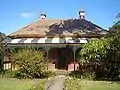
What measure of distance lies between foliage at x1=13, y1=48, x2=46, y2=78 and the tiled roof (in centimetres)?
914

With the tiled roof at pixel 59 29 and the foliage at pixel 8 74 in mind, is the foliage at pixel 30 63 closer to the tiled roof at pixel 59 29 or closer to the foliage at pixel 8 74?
the foliage at pixel 8 74

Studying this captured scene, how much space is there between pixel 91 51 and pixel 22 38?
11.8 meters

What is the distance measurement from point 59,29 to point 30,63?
11.6 metres

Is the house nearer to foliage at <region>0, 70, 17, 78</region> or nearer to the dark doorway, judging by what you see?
the dark doorway

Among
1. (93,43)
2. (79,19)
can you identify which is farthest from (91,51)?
(79,19)

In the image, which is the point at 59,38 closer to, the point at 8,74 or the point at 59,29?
the point at 59,29

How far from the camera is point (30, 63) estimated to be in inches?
766

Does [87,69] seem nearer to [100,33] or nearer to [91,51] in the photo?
[91,51]

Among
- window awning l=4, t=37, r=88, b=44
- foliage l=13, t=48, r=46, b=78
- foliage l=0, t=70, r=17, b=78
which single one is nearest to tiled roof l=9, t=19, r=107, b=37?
window awning l=4, t=37, r=88, b=44

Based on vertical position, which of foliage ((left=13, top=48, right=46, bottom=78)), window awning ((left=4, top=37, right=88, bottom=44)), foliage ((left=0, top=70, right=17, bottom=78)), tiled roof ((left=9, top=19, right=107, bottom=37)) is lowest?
foliage ((left=0, top=70, right=17, bottom=78))

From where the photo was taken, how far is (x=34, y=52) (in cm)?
1980

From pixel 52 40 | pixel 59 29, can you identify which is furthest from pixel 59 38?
pixel 59 29

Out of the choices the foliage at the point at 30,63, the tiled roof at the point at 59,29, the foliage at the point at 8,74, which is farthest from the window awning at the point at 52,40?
the foliage at the point at 30,63

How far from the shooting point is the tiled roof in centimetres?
2900
